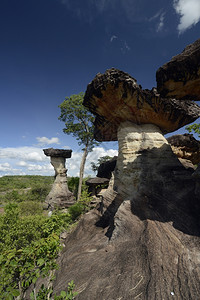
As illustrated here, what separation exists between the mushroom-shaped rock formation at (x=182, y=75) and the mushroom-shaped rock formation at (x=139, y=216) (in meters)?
2.20

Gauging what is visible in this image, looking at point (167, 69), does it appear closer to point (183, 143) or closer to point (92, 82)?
point (92, 82)

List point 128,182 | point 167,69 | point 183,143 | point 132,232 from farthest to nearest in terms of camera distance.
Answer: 1. point 183,143
2. point 128,182
3. point 132,232
4. point 167,69

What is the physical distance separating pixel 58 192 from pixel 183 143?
59.8 feet

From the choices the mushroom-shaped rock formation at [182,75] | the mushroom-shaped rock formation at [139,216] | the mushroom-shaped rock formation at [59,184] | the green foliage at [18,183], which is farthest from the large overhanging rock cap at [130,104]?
the green foliage at [18,183]

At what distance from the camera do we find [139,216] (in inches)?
219

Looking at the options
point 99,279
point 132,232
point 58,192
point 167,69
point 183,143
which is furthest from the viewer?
point 58,192

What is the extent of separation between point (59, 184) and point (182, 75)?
21139 mm

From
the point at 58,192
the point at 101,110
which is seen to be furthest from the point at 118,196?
the point at 58,192

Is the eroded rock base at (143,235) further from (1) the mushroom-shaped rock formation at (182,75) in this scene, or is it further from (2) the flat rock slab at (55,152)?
(2) the flat rock slab at (55,152)

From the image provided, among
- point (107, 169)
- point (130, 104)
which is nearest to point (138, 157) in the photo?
point (130, 104)

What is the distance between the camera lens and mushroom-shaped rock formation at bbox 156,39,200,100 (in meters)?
3.95

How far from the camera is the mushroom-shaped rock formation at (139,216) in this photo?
3344 millimetres

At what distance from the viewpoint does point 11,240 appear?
8836 millimetres

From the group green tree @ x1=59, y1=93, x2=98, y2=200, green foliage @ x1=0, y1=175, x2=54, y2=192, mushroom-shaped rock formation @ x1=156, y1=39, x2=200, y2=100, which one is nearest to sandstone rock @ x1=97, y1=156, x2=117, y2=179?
green tree @ x1=59, y1=93, x2=98, y2=200
